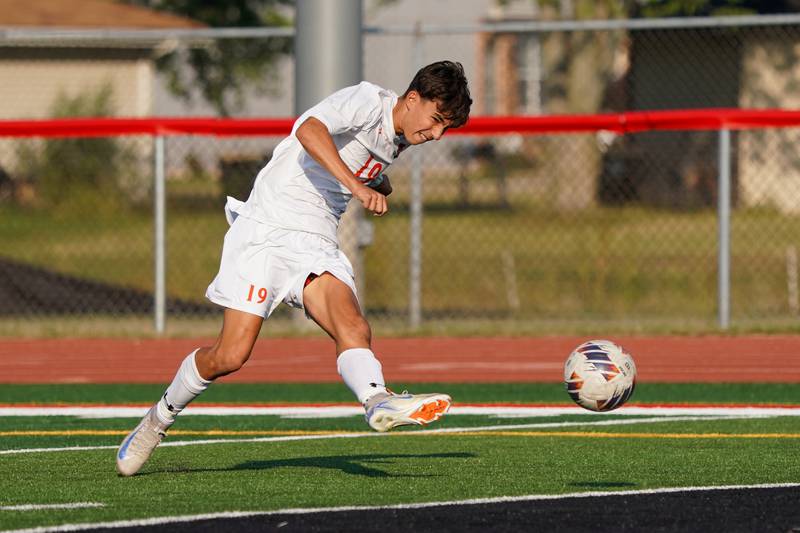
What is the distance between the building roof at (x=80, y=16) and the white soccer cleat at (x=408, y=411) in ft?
92.3

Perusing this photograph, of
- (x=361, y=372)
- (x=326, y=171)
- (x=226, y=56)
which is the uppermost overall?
(x=226, y=56)

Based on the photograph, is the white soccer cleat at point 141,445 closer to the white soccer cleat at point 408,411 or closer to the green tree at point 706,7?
the white soccer cleat at point 408,411

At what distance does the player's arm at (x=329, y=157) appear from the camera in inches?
264

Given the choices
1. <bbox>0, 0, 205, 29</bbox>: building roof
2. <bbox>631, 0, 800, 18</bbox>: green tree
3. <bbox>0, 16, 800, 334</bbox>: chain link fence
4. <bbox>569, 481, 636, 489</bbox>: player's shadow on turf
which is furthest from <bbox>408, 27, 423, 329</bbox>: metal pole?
<bbox>0, 0, 205, 29</bbox>: building roof

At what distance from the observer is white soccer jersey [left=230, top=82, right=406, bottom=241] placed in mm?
7305

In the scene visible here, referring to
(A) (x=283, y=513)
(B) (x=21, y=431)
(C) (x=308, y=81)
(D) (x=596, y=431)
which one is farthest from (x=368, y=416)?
(C) (x=308, y=81)

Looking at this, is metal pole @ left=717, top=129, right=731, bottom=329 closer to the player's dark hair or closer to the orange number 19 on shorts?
the player's dark hair

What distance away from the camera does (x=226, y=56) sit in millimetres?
33094

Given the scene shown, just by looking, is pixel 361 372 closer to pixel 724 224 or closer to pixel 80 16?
pixel 724 224

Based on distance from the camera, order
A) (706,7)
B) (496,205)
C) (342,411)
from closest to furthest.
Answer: (342,411)
(496,205)
(706,7)

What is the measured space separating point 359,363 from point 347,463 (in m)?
1.27

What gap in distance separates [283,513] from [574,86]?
23329 mm

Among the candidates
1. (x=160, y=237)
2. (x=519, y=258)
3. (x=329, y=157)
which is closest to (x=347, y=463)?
(x=329, y=157)

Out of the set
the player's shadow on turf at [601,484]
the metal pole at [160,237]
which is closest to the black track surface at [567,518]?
the player's shadow on turf at [601,484]
